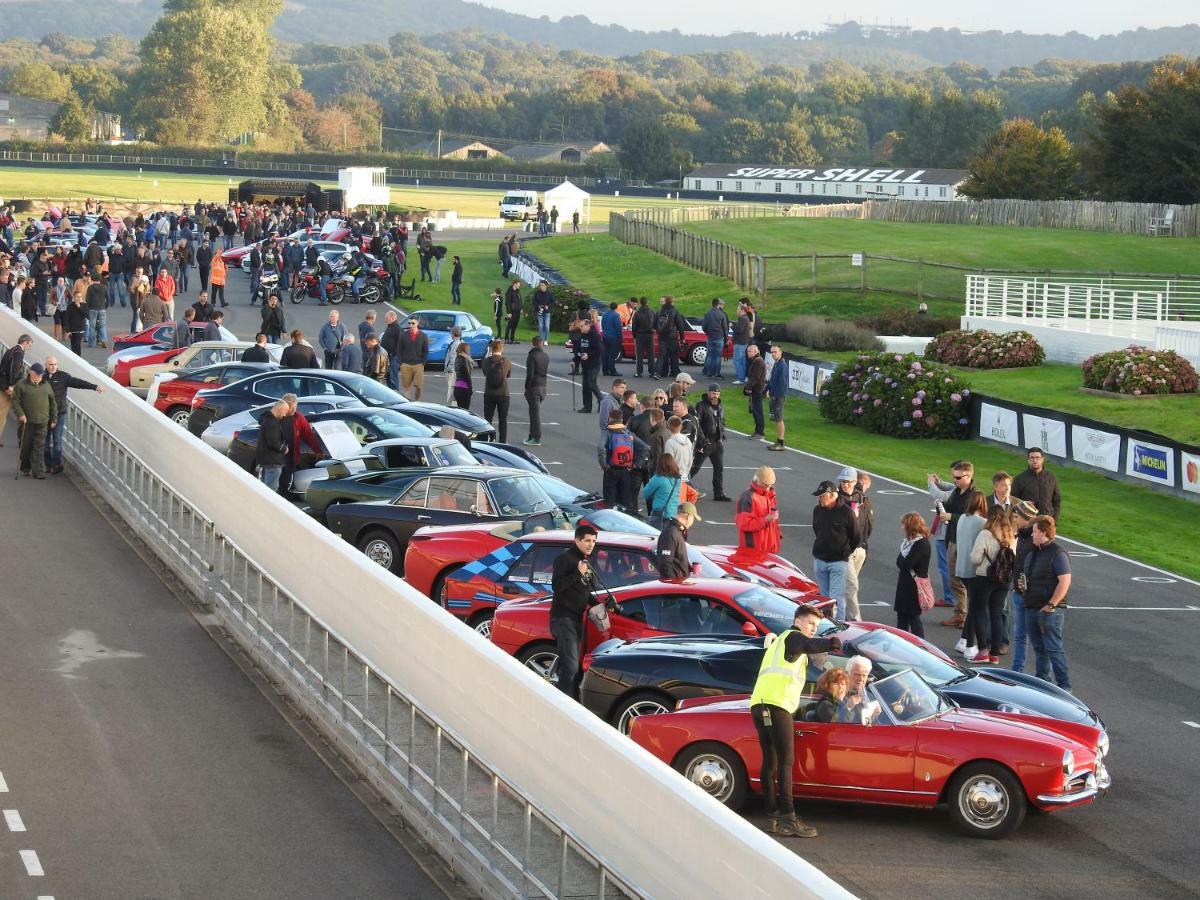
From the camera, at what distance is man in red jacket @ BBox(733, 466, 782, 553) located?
17.4 meters

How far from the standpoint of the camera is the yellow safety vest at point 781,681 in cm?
1115

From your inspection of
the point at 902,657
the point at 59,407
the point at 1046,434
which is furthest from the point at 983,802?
the point at 1046,434

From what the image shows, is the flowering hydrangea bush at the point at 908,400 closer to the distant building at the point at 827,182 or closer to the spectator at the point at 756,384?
the spectator at the point at 756,384

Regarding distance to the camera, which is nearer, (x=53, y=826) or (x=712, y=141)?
(x=53, y=826)

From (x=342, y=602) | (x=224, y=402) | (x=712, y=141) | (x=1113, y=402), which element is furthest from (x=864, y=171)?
(x=342, y=602)

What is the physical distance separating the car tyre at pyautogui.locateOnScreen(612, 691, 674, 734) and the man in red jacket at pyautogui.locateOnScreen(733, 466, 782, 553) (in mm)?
4963

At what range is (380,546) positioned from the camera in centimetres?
1844

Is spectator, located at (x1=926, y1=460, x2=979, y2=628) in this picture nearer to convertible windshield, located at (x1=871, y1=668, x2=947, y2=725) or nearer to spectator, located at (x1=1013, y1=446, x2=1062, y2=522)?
spectator, located at (x1=1013, y1=446, x2=1062, y2=522)

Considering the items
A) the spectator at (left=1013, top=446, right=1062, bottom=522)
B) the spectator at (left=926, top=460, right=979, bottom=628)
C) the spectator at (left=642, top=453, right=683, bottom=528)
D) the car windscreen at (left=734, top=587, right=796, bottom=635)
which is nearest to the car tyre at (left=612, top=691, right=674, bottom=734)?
the car windscreen at (left=734, top=587, right=796, bottom=635)

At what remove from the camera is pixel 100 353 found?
36.5 metres

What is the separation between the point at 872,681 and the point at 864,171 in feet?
458

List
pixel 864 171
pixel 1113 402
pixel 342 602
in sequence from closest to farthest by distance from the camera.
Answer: pixel 342 602 < pixel 1113 402 < pixel 864 171

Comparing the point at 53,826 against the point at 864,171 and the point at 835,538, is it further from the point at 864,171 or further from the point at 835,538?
the point at 864,171

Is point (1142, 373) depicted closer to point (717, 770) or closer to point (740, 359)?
point (740, 359)
